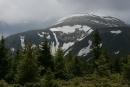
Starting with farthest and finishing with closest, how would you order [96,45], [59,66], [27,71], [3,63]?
[96,45], [59,66], [3,63], [27,71]

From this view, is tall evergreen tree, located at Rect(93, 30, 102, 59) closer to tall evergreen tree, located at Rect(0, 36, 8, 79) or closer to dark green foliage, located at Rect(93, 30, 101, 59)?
dark green foliage, located at Rect(93, 30, 101, 59)

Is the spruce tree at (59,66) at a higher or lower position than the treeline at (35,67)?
lower

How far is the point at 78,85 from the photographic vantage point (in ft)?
172

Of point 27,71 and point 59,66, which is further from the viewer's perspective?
point 59,66

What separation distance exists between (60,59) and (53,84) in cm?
3484

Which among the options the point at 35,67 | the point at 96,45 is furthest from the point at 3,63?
the point at 96,45

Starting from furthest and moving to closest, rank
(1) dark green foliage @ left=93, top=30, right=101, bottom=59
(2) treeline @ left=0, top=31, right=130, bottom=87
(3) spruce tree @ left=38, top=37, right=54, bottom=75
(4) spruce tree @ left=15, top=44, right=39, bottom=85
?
(1) dark green foliage @ left=93, top=30, right=101, bottom=59, (3) spruce tree @ left=38, top=37, right=54, bottom=75, (4) spruce tree @ left=15, top=44, right=39, bottom=85, (2) treeline @ left=0, top=31, right=130, bottom=87

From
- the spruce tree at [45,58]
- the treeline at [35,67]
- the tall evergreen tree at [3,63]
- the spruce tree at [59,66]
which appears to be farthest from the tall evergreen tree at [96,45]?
the tall evergreen tree at [3,63]

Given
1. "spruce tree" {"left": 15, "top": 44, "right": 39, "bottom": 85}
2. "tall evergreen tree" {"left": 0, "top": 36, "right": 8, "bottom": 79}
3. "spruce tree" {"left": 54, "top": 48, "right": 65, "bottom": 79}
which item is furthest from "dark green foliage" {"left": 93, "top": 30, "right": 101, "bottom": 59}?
"spruce tree" {"left": 15, "top": 44, "right": 39, "bottom": 85}

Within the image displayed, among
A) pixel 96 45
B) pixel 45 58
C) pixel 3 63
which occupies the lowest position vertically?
pixel 96 45

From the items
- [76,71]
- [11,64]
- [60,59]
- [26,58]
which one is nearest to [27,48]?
[26,58]

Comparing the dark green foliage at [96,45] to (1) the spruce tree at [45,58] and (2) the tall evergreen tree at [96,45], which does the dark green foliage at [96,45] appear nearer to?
(2) the tall evergreen tree at [96,45]

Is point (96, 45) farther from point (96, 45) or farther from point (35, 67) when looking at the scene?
point (35, 67)

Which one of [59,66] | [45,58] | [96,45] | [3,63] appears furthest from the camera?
[96,45]
